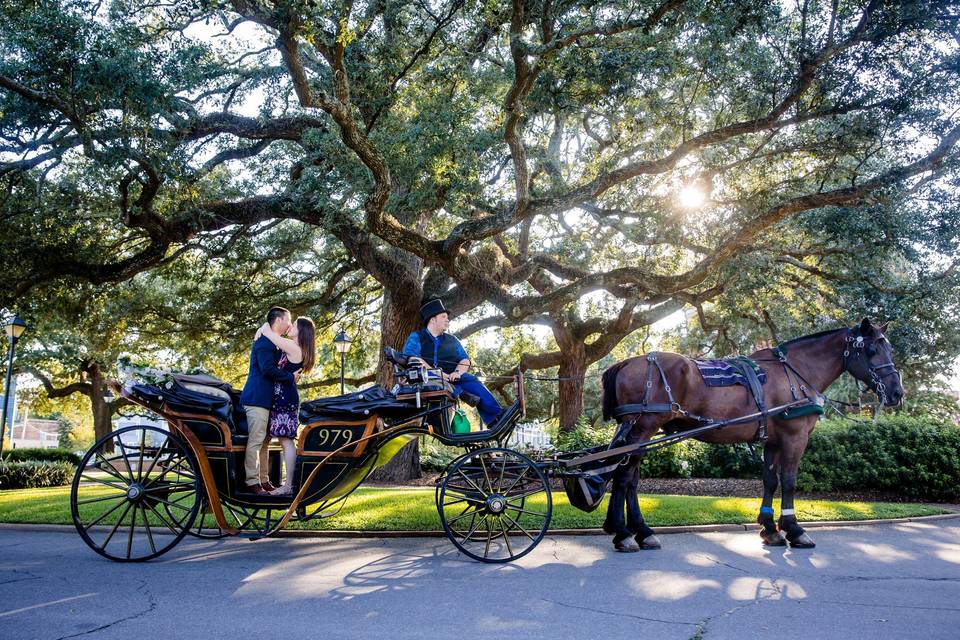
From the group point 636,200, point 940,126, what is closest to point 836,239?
point 940,126

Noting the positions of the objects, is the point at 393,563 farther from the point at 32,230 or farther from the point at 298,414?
the point at 32,230

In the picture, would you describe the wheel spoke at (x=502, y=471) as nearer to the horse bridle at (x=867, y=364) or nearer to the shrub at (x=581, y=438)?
the horse bridle at (x=867, y=364)

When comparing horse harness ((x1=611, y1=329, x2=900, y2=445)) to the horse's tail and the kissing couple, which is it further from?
the kissing couple

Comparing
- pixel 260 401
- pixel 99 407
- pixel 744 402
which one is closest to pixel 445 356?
pixel 260 401

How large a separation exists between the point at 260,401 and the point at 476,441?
2286mm

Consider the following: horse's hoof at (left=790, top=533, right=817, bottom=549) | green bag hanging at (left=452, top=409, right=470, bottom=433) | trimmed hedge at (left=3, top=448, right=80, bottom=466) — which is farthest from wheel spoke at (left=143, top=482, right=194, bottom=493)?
trimmed hedge at (left=3, top=448, right=80, bottom=466)

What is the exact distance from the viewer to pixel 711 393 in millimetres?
7605

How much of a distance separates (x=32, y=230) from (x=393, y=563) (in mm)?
10818

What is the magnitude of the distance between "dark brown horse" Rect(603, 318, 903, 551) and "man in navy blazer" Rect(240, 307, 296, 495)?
3.78m

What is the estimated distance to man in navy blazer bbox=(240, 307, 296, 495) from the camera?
6773 mm

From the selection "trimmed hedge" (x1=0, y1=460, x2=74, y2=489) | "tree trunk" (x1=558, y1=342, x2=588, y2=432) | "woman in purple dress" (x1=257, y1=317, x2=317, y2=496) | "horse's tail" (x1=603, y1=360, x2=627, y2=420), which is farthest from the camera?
Answer: "tree trunk" (x1=558, y1=342, x2=588, y2=432)

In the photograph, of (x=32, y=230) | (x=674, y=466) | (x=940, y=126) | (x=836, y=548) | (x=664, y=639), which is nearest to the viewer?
(x=664, y=639)

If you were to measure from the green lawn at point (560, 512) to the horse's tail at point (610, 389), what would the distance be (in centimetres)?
175

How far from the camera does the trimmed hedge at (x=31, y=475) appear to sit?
629 inches
